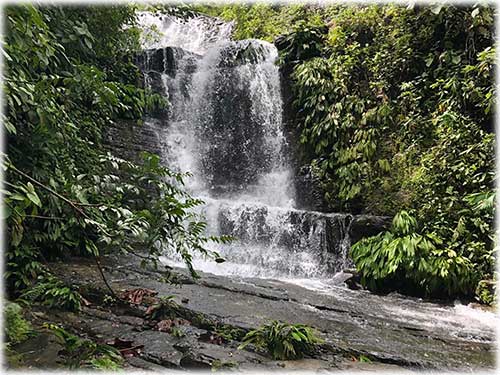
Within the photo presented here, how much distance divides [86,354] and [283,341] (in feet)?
4.65

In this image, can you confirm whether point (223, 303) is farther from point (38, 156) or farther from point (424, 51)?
point (424, 51)

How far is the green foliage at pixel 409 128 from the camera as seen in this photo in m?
6.02

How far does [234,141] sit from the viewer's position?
10961 millimetres

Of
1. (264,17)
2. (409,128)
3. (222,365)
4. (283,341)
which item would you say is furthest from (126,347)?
(264,17)

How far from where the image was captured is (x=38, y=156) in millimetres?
3250

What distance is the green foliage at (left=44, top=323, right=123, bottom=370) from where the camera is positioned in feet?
6.97

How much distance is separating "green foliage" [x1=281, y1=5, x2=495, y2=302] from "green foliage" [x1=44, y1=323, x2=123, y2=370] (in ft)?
15.3

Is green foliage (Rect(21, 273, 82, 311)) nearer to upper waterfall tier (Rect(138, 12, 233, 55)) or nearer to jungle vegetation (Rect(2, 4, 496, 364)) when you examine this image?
jungle vegetation (Rect(2, 4, 496, 364))

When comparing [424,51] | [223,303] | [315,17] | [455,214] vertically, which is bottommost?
[223,303]

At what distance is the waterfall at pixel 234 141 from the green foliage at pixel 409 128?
1.00 metres

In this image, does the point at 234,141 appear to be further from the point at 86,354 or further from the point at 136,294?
the point at 86,354

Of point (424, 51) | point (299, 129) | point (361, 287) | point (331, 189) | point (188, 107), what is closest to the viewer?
point (361, 287)

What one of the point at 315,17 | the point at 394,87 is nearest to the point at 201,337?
the point at 394,87

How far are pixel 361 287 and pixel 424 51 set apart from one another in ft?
17.6
